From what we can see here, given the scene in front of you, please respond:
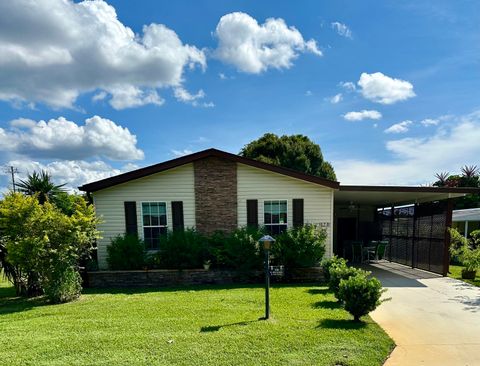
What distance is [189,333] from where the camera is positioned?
4.65 metres

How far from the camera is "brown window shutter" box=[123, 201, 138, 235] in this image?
381 inches

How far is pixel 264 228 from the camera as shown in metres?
9.66

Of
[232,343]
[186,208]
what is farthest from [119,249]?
[232,343]

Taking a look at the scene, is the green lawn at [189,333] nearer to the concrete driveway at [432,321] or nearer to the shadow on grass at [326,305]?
the shadow on grass at [326,305]

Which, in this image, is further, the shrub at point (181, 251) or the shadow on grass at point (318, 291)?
the shrub at point (181, 251)

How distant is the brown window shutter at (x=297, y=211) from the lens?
9891mm

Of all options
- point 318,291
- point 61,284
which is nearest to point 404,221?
point 318,291

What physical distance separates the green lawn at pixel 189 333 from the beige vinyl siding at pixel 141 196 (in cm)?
298

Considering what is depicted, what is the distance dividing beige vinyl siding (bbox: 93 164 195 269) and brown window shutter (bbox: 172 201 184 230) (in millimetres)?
107

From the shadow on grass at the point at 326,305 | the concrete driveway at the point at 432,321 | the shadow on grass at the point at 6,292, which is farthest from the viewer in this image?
the shadow on grass at the point at 6,292

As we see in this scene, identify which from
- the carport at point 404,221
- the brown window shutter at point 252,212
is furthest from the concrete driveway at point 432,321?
the brown window shutter at point 252,212

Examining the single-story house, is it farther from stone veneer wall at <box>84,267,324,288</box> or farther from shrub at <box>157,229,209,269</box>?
stone veneer wall at <box>84,267,324,288</box>

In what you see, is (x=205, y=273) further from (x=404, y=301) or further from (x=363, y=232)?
(x=363, y=232)

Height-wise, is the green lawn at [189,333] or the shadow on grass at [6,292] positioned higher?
the green lawn at [189,333]
